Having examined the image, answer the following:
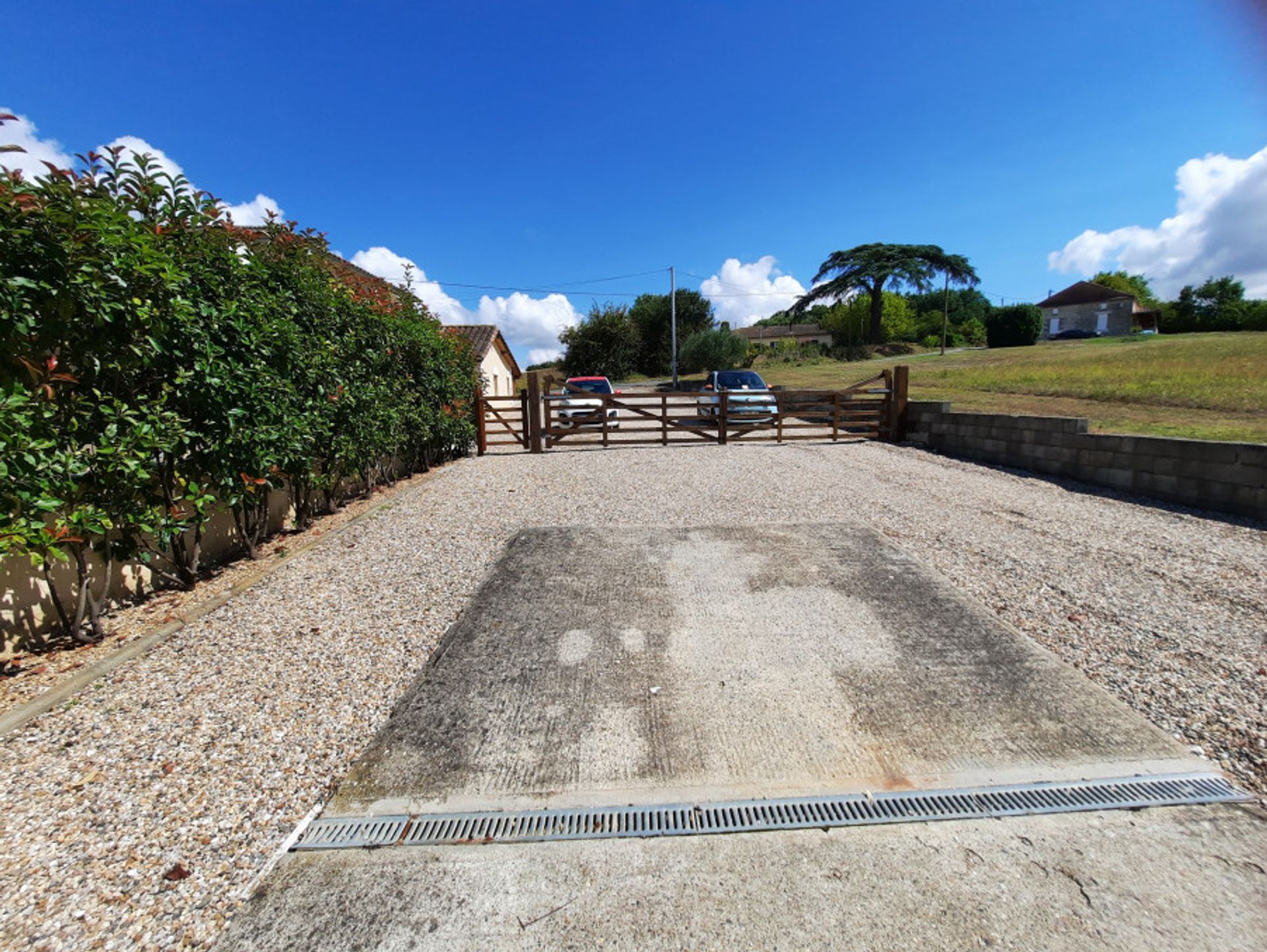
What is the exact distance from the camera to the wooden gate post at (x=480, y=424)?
41.7ft

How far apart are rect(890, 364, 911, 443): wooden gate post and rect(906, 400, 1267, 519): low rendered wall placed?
1806mm

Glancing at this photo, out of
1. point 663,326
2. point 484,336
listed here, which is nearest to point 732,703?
point 484,336

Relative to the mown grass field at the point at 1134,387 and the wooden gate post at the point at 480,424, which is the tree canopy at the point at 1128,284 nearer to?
the mown grass field at the point at 1134,387

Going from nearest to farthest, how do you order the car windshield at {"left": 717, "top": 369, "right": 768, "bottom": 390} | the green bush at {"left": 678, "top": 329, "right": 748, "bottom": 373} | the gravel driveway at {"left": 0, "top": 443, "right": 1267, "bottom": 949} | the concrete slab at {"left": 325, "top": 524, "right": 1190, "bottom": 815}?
the gravel driveway at {"left": 0, "top": 443, "right": 1267, "bottom": 949}, the concrete slab at {"left": 325, "top": 524, "right": 1190, "bottom": 815}, the car windshield at {"left": 717, "top": 369, "right": 768, "bottom": 390}, the green bush at {"left": 678, "top": 329, "right": 748, "bottom": 373}

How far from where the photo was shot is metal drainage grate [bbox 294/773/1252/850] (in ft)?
6.86

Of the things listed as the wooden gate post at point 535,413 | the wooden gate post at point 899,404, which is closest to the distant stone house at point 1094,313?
the wooden gate post at point 899,404

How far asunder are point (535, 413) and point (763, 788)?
→ 11043mm

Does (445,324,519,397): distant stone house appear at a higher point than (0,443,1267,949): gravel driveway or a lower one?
higher

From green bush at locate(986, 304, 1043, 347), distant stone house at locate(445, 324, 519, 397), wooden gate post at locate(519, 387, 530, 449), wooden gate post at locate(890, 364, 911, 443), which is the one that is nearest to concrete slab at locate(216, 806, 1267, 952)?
wooden gate post at locate(519, 387, 530, 449)

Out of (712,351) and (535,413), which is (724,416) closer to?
(535,413)

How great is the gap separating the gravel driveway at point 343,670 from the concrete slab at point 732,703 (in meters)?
0.27

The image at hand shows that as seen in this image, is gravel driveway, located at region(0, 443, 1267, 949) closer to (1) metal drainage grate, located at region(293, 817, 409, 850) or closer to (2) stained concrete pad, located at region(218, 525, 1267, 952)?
(1) metal drainage grate, located at region(293, 817, 409, 850)

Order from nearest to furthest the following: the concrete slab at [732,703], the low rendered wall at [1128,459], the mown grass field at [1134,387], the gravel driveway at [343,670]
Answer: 1. the gravel driveway at [343,670]
2. the concrete slab at [732,703]
3. the low rendered wall at [1128,459]
4. the mown grass field at [1134,387]

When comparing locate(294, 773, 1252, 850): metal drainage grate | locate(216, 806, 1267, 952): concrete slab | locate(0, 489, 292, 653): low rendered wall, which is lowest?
locate(216, 806, 1267, 952): concrete slab
